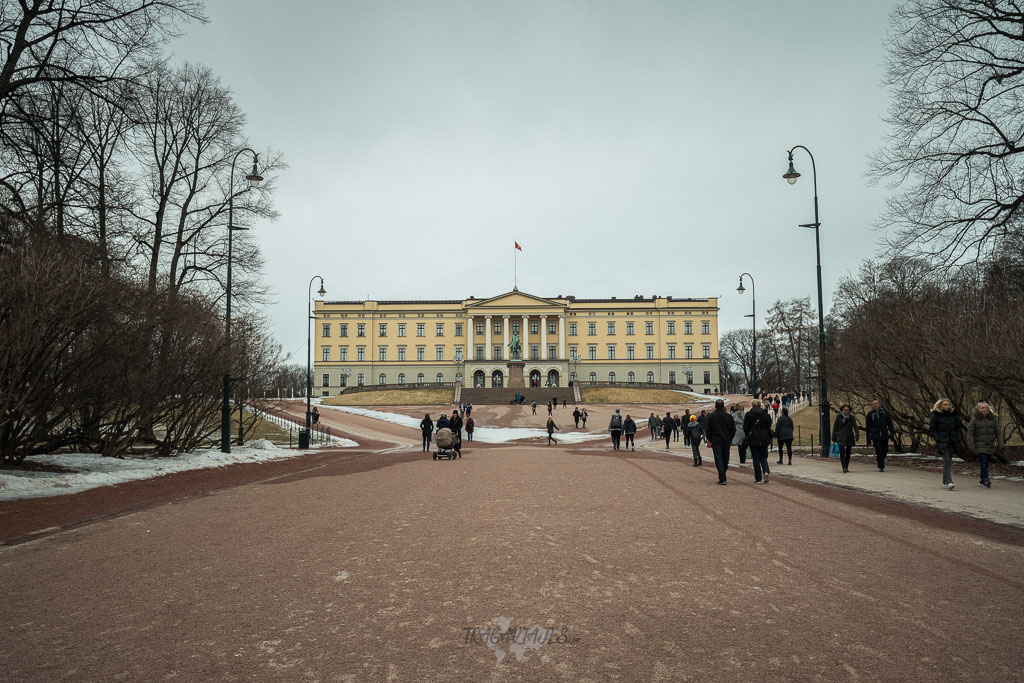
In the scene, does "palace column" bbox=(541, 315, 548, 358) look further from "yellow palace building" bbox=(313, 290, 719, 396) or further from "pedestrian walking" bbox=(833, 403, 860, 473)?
"pedestrian walking" bbox=(833, 403, 860, 473)

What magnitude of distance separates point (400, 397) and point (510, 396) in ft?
45.8

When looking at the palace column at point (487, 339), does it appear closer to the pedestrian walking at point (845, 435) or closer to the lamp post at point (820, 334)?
the lamp post at point (820, 334)

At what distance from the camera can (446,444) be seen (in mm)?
20656

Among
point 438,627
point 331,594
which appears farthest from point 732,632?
point 331,594

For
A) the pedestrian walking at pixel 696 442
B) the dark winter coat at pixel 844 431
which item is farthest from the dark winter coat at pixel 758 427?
the pedestrian walking at pixel 696 442

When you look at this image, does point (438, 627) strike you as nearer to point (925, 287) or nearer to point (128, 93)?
point (128, 93)

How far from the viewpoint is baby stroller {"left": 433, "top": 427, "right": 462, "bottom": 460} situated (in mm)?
20609

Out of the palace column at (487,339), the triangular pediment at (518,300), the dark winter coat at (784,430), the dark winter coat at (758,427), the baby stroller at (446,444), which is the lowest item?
the baby stroller at (446,444)

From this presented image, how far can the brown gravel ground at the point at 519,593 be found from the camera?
4062mm

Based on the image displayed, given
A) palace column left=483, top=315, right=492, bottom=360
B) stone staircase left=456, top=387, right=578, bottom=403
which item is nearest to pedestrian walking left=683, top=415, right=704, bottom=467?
stone staircase left=456, top=387, right=578, bottom=403

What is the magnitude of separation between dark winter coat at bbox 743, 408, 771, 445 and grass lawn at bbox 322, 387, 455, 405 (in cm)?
6262

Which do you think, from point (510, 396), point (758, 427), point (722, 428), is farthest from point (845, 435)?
point (510, 396)

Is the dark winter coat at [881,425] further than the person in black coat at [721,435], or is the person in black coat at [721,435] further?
the dark winter coat at [881,425]

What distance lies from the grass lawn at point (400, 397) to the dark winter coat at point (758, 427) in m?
62.6
